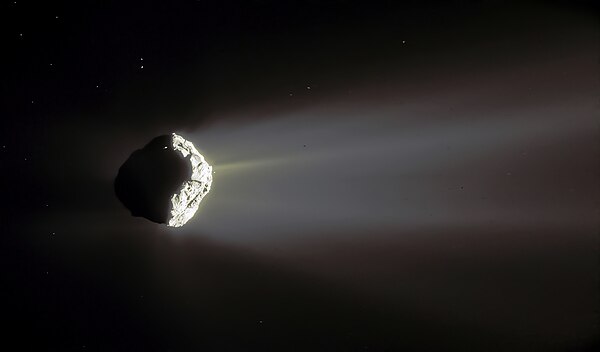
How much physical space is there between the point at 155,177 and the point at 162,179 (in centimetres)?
2

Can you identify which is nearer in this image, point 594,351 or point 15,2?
point 15,2

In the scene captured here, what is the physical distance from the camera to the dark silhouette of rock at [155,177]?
0.84 m

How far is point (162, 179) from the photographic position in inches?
33.4

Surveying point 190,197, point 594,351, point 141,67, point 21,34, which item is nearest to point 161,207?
point 190,197

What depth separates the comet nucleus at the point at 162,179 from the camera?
2.77 feet

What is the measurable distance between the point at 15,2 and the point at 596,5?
152 centimetres

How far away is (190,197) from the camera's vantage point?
2.88ft

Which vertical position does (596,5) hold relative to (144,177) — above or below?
above

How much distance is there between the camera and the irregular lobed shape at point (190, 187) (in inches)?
33.4

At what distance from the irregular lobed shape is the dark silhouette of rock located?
0.01m

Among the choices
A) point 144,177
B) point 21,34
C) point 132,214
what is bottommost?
point 132,214

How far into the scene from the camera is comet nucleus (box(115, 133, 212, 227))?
0.84 m

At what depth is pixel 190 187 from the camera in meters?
0.86

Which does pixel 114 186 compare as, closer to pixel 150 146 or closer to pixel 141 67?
pixel 150 146
